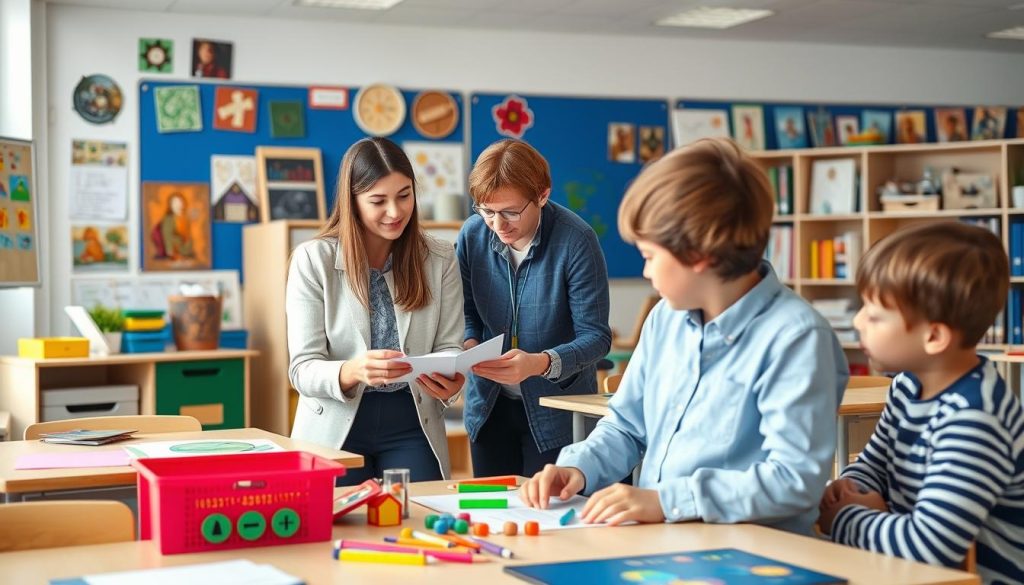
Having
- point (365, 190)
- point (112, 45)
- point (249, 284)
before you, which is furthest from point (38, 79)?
point (365, 190)

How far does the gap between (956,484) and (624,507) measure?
Answer: 43cm

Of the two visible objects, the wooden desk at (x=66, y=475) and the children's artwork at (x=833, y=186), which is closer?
the wooden desk at (x=66, y=475)

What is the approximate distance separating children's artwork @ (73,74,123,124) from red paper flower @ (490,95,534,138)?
201cm

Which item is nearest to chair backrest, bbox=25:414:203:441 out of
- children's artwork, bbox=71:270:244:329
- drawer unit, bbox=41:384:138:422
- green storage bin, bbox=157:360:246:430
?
drawer unit, bbox=41:384:138:422

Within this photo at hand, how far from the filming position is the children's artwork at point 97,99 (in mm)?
6035

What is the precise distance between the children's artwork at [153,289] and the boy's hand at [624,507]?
14.8 feet

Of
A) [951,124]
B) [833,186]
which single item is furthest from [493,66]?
[951,124]

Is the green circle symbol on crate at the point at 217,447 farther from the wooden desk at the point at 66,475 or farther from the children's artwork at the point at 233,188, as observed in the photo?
the children's artwork at the point at 233,188

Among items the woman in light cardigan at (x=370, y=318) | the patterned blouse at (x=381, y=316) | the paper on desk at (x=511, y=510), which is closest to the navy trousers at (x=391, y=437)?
the woman in light cardigan at (x=370, y=318)

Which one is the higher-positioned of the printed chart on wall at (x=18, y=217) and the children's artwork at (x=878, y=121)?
the children's artwork at (x=878, y=121)

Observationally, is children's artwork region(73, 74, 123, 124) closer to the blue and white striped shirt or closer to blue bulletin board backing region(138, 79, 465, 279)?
blue bulletin board backing region(138, 79, 465, 279)

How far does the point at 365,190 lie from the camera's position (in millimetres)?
2738

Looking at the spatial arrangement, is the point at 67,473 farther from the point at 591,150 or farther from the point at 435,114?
the point at 591,150

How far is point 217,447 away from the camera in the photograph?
99.2 inches
